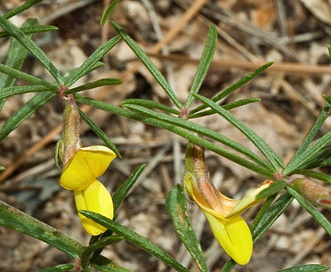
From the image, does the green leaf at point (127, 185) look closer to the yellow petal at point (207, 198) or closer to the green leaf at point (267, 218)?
the yellow petal at point (207, 198)

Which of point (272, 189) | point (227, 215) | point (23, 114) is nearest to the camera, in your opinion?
point (272, 189)

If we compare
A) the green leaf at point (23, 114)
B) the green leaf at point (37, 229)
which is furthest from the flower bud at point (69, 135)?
the green leaf at point (37, 229)

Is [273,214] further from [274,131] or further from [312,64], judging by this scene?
[312,64]

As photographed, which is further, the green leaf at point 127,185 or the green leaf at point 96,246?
the green leaf at point 127,185

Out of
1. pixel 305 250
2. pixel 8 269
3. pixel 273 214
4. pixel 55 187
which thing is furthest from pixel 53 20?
pixel 273 214

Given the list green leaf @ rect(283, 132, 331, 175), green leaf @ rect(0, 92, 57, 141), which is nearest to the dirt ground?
green leaf @ rect(0, 92, 57, 141)

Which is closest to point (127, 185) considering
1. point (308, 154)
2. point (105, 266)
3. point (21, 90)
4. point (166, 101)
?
point (105, 266)

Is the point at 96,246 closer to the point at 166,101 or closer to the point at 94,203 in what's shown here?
the point at 94,203
